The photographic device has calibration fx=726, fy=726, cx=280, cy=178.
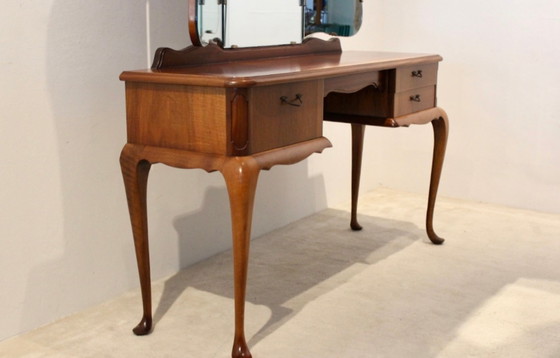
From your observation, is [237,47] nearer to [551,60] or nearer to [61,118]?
[61,118]

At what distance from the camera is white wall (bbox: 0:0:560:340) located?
6.94 feet

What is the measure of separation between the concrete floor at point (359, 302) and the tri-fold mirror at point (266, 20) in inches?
33.7

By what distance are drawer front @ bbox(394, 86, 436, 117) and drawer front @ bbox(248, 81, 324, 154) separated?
551mm

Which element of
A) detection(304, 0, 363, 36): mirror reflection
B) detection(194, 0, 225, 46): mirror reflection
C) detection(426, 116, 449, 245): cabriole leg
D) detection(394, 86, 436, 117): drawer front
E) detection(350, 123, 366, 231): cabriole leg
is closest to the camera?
detection(194, 0, 225, 46): mirror reflection

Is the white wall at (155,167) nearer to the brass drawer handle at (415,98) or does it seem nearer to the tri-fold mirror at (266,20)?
the tri-fold mirror at (266,20)

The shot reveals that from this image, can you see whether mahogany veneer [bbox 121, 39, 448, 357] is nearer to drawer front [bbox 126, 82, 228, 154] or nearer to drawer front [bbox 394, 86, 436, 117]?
drawer front [bbox 126, 82, 228, 154]

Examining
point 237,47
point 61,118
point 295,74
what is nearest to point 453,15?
point 237,47

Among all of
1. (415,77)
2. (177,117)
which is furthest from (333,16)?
(177,117)

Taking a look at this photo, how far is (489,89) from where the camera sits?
3.62 metres

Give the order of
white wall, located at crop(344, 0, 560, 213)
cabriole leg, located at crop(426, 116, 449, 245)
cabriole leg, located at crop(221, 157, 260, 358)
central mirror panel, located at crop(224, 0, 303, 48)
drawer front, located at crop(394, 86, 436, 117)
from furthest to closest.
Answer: white wall, located at crop(344, 0, 560, 213), cabriole leg, located at crop(426, 116, 449, 245), drawer front, located at crop(394, 86, 436, 117), central mirror panel, located at crop(224, 0, 303, 48), cabriole leg, located at crop(221, 157, 260, 358)

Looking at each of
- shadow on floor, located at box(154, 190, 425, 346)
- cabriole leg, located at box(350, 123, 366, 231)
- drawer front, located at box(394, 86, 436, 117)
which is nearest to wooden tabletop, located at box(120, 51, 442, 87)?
drawer front, located at box(394, 86, 436, 117)

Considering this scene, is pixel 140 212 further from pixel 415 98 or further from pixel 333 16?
pixel 333 16

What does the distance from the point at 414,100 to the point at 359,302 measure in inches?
30.7

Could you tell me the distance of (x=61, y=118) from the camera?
86.9 inches
